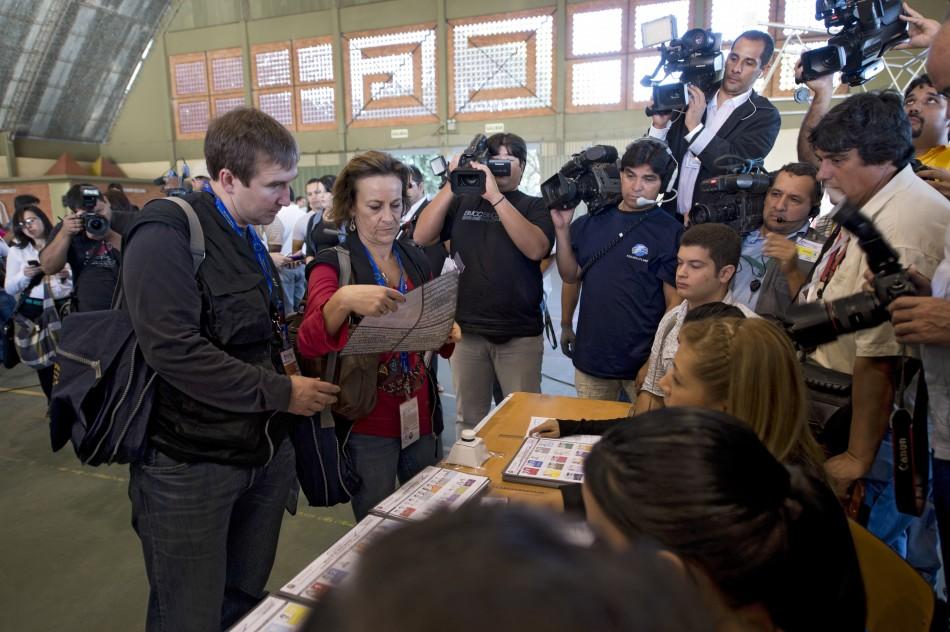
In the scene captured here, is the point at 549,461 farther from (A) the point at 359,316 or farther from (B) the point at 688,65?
(B) the point at 688,65

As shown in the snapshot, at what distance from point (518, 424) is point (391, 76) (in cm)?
1192

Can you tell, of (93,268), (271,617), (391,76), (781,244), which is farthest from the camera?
(391,76)

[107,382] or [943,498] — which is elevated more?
[107,382]

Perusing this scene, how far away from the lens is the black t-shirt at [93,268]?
133 inches

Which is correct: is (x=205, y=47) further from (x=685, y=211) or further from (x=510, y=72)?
(x=685, y=211)

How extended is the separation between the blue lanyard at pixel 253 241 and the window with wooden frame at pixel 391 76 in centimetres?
1130

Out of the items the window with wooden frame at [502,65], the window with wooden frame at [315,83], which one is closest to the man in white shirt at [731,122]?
the window with wooden frame at [502,65]

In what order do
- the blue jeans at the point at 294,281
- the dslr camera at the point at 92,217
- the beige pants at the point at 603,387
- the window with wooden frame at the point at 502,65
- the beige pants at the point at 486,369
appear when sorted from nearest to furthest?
the beige pants at the point at 603,387 → the beige pants at the point at 486,369 → the dslr camera at the point at 92,217 → the blue jeans at the point at 294,281 → the window with wooden frame at the point at 502,65

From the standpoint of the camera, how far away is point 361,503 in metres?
1.77

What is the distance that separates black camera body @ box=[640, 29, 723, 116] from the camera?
2.87m

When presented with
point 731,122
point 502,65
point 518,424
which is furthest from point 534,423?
point 502,65

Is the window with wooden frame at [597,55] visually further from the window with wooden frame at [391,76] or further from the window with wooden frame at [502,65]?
the window with wooden frame at [391,76]

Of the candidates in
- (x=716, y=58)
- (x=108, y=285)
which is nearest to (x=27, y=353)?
(x=108, y=285)

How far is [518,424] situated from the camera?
2.00 meters
